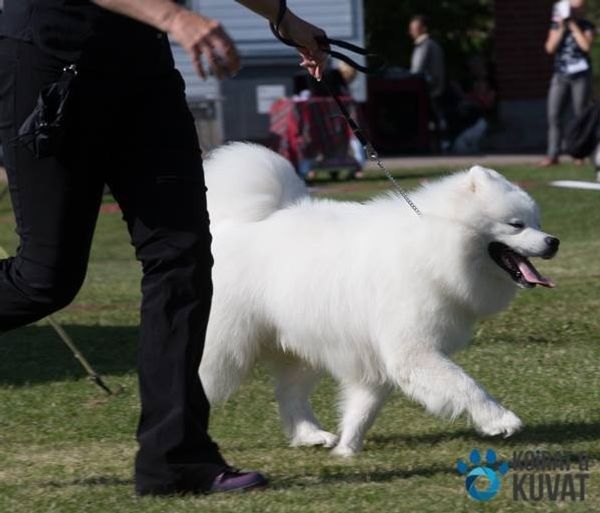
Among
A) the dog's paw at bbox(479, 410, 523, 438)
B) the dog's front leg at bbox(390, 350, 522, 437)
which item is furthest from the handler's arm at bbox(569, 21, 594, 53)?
the dog's paw at bbox(479, 410, 523, 438)

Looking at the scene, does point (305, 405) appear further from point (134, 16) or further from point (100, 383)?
point (134, 16)

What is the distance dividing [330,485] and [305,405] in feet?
3.19

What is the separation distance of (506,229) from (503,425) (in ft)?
2.30

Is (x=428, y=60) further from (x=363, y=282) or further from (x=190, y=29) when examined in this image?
(x=190, y=29)

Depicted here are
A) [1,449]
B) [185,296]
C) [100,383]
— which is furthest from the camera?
[100,383]

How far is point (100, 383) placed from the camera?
6047 mm

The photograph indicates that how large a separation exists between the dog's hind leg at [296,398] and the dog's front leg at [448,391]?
546 millimetres

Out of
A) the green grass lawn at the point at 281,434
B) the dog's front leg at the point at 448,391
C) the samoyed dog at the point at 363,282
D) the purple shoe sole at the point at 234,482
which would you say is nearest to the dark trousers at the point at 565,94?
the green grass lawn at the point at 281,434

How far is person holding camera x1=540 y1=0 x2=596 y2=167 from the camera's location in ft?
53.6

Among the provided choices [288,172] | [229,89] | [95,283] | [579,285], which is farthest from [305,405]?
[229,89]

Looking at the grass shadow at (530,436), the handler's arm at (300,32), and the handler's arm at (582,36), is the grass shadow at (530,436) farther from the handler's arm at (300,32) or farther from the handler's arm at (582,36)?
the handler's arm at (582,36)

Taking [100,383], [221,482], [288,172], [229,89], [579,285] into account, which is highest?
[288,172]

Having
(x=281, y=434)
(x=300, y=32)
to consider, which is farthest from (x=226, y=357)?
(x=300, y=32)

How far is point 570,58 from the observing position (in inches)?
646
